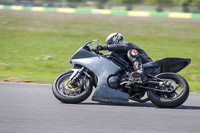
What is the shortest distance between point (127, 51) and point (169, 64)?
2.58 feet

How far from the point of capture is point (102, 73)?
251 inches

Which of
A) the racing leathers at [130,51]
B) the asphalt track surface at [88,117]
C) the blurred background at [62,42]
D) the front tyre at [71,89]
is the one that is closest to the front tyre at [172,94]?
the asphalt track surface at [88,117]

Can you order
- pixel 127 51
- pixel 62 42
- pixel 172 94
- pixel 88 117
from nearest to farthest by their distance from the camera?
pixel 88 117 → pixel 172 94 → pixel 127 51 → pixel 62 42

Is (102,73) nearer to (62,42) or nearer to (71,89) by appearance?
(71,89)

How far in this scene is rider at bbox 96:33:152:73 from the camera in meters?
6.30

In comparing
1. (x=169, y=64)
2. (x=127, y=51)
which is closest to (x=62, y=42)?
(x=127, y=51)

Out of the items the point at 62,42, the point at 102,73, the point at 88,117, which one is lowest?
the point at 62,42

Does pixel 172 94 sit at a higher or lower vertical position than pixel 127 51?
lower

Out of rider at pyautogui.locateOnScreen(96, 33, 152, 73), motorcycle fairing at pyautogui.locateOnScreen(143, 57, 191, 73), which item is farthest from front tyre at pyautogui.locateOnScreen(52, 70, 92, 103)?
motorcycle fairing at pyautogui.locateOnScreen(143, 57, 191, 73)

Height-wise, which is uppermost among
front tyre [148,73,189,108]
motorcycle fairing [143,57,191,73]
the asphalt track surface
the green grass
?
motorcycle fairing [143,57,191,73]

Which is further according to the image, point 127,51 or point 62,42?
point 62,42

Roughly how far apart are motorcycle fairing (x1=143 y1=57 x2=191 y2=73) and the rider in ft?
0.51

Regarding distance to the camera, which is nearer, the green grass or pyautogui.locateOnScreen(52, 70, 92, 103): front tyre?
pyautogui.locateOnScreen(52, 70, 92, 103): front tyre

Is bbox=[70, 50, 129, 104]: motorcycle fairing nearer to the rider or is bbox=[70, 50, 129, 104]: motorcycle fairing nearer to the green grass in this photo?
the rider
